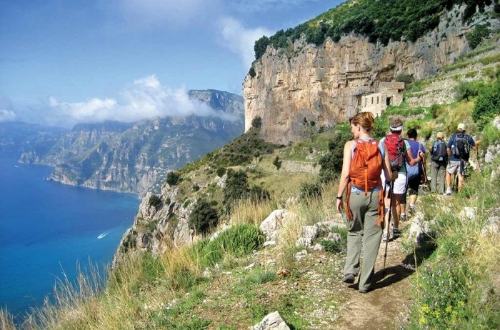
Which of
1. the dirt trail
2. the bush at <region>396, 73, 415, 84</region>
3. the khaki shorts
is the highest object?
the bush at <region>396, 73, 415, 84</region>

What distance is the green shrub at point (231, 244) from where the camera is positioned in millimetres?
6395

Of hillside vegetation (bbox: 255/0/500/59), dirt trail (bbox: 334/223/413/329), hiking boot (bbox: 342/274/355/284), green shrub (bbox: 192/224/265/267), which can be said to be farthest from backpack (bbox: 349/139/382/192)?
hillside vegetation (bbox: 255/0/500/59)

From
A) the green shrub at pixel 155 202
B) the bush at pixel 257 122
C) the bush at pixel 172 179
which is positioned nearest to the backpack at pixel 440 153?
the green shrub at pixel 155 202

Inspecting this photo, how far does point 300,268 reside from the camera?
537cm

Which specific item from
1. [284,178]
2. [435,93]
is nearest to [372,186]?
[435,93]

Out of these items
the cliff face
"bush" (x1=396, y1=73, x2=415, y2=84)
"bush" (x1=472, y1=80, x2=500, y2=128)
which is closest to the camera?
"bush" (x1=472, y1=80, x2=500, y2=128)

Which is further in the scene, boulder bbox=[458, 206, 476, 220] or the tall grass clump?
boulder bbox=[458, 206, 476, 220]

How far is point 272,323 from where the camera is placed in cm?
372

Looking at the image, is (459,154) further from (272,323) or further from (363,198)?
(272,323)

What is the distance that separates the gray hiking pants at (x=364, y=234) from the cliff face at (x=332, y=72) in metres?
48.7

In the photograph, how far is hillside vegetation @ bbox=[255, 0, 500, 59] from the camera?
54.9 metres

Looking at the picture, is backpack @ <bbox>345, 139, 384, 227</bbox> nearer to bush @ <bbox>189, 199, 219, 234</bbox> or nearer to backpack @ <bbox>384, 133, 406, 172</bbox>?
backpack @ <bbox>384, 133, 406, 172</bbox>

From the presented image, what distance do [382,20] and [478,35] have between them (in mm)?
19590

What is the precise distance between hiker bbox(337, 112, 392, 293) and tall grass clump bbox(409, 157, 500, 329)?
54 centimetres
